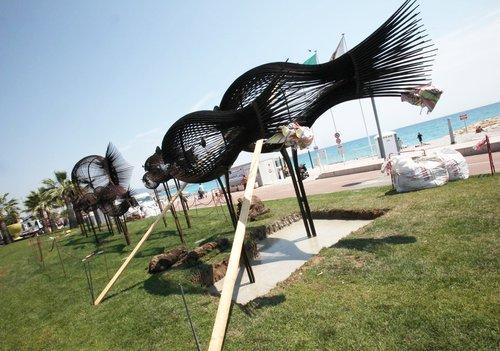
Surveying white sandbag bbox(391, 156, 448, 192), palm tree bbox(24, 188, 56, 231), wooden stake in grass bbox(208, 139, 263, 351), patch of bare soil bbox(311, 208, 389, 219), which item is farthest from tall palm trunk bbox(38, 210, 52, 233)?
wooden stake in grass bbox(208, 139, 263, 351)

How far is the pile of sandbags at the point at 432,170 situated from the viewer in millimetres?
9859

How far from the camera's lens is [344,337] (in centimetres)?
368

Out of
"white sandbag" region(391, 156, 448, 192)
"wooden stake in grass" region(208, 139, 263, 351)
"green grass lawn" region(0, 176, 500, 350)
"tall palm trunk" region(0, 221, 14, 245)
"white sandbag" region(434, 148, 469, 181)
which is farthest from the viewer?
"tall palm trunk" region(0, 221, 14, 245)

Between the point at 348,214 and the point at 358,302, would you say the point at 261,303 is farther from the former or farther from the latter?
the point at 348,214

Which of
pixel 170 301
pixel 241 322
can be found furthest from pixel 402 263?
pixel 170 301

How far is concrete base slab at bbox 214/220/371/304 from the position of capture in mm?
6531

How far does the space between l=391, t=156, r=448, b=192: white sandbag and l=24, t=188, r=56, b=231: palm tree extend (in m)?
42.0

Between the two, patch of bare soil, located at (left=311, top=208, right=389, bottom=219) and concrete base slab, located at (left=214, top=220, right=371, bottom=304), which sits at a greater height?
patch of bare soil, located at (left=311, top=208, right=389, bottom=219)

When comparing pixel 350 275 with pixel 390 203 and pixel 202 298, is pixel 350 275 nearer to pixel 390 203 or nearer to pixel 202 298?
pixel 202 298

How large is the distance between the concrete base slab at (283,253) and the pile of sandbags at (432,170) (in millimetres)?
2515

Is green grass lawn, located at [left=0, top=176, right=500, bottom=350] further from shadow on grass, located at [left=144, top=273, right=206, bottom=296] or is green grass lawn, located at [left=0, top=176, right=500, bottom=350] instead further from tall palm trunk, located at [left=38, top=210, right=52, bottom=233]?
tall palm trunk, located at [left=38, top=210, right=52, bottom=233]

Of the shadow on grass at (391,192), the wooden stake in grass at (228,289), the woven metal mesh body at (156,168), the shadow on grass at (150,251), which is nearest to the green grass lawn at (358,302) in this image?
the wooden stake in grass at (228,289)

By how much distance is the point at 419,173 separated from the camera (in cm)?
997

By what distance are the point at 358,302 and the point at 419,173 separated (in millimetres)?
7052
